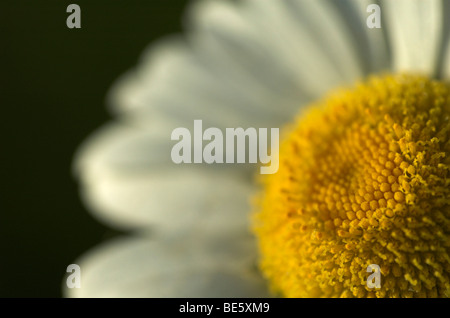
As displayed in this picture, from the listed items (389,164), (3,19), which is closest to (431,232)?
(389,164)

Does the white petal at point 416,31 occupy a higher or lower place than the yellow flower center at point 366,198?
higher

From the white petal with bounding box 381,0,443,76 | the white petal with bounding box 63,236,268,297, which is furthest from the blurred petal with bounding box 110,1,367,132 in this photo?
the white petal with bounding box 63,236,268,297

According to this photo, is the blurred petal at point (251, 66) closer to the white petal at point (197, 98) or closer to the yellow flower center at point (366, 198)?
the white petal at point (197, 98)

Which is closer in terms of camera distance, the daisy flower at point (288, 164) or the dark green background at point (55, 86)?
the daisy flower at point (288, 164)

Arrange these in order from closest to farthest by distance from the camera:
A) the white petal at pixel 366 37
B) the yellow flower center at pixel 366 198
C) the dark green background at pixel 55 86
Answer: the yellow flower center at pixel 366 198 → the white petal at pixel 366 37 → the dark green background at pixel 55 86

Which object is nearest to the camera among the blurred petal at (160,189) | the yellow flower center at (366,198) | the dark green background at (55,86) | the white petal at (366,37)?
the yellow flower center at (366,198)

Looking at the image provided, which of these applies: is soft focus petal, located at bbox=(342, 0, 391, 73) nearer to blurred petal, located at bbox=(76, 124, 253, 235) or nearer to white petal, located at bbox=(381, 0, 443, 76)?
white petal, located at bbox=(381, 0, 443, 76)

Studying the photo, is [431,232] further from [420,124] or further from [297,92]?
[297,92]

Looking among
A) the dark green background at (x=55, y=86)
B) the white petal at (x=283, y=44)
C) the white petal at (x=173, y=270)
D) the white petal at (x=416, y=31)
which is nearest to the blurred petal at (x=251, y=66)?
the white petal at (x=283, y=44)
